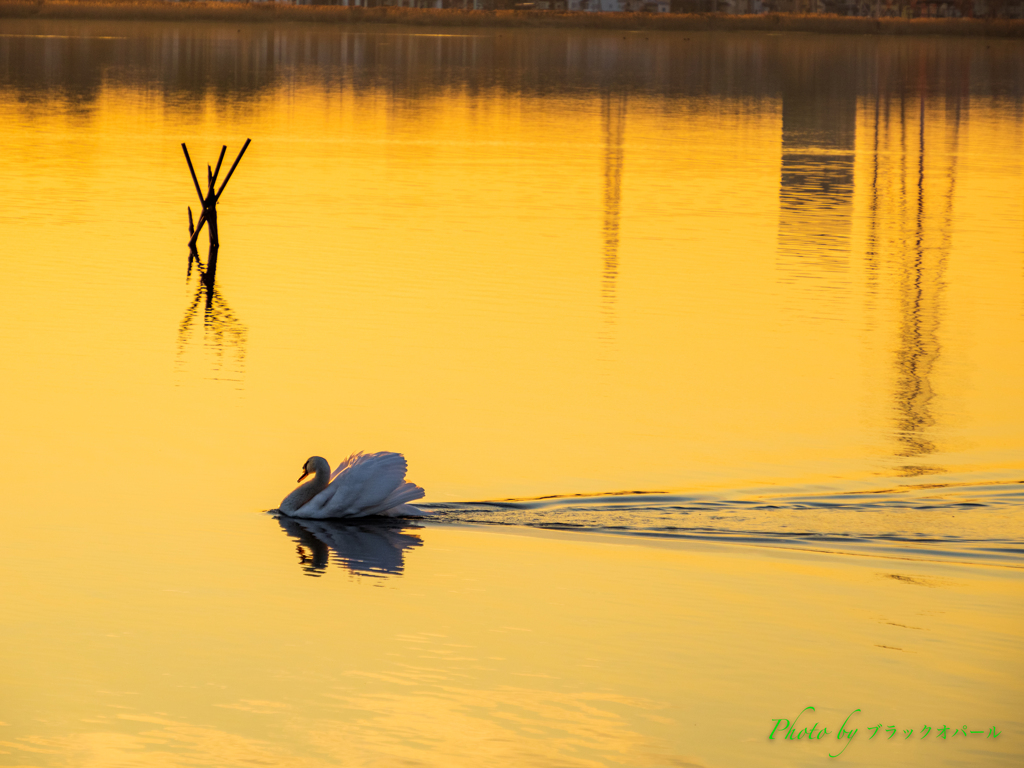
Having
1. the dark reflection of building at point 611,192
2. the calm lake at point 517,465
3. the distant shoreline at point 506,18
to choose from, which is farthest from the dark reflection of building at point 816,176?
the distant shoreline at point 506,18

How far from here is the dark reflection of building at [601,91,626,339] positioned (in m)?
24.4

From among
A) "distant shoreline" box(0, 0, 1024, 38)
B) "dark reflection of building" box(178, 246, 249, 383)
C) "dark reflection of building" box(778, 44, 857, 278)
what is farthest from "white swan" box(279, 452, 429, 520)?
"distant shoreline" box(0, 0, 1024, 38)

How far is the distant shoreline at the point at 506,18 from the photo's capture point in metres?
162

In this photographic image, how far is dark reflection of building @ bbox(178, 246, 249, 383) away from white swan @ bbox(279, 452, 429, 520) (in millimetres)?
5430

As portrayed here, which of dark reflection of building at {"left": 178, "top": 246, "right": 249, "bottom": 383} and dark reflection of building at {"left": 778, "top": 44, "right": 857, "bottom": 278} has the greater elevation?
dark reflection of building at {"left": 778, "top": 44, "right": 857, "bottom": 278}

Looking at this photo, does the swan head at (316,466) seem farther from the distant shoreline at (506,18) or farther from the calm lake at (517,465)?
the distant shoreline at (506,18)

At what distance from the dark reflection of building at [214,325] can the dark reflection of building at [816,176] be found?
9.14 meters

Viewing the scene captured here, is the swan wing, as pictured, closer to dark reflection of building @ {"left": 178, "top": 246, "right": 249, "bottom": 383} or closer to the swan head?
the swan head

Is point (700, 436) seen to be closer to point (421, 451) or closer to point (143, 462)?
point (421, 451)

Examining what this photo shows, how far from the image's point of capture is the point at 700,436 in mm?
16062

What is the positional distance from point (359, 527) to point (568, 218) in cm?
1984

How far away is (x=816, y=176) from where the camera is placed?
40.2 metres

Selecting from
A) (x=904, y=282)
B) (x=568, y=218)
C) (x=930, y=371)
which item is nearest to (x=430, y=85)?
(x=568, y=218)

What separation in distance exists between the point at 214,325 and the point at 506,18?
518 ft
